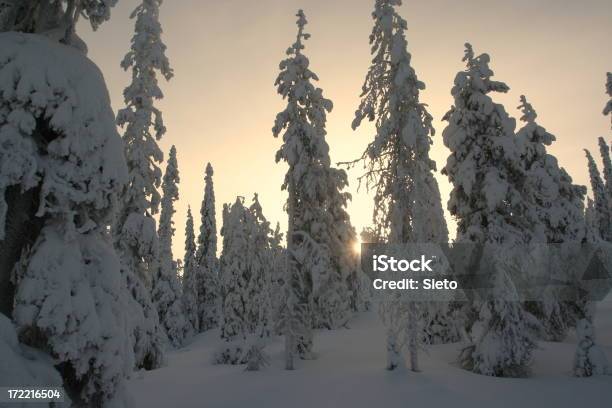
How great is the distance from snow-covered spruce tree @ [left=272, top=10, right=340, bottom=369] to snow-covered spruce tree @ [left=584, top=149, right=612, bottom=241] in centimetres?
4373

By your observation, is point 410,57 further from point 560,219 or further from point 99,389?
point 99,389

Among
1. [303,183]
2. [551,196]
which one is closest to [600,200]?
[551,196]

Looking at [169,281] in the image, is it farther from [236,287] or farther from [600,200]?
[600,200]

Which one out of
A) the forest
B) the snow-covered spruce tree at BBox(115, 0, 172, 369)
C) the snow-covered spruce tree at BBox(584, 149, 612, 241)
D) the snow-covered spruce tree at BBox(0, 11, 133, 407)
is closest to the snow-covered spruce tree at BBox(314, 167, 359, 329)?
the forest

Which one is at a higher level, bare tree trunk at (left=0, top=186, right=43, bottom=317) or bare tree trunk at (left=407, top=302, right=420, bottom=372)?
bare tree trunk at (left=0, top=186, right=43, bottom=317)

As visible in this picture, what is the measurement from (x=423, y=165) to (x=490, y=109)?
366 centimetres

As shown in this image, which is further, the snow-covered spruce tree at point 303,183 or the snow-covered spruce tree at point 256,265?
the snow-covered spruce tree at point 256,265

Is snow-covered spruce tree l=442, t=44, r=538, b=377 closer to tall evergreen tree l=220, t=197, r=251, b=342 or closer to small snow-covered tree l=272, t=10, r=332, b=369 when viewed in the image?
small snow-covered tree l=272, t=10, r=332, b=369

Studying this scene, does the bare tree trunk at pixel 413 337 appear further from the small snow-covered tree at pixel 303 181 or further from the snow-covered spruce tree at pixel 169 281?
the snow-covered spruce tree at pixel 169 281

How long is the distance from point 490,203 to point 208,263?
4293 centimetres

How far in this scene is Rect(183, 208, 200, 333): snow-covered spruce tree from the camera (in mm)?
55844

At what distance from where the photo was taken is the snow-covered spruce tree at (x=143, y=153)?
19.6m

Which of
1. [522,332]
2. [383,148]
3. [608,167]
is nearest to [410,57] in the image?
[383,148]

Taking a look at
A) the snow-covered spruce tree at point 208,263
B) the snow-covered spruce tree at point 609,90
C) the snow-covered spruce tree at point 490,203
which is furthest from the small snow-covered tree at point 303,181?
the snow-covered spruce tree at point 208,263
